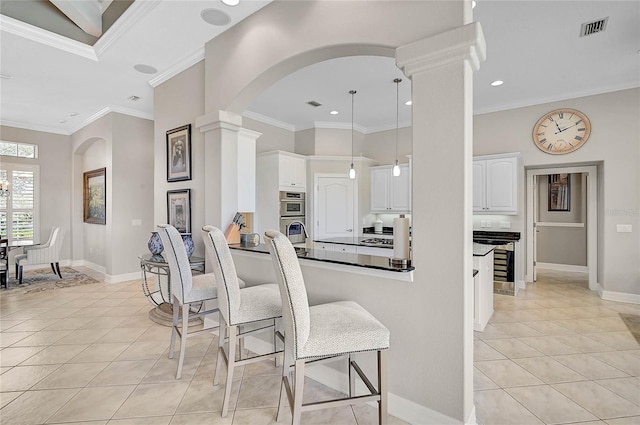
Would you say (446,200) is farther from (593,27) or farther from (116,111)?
(116,111)

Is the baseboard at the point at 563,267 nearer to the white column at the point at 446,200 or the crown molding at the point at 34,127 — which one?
the white column at the point at 446,200

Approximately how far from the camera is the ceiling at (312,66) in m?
2.87

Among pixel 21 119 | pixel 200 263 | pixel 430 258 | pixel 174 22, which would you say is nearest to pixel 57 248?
pixel 21 119

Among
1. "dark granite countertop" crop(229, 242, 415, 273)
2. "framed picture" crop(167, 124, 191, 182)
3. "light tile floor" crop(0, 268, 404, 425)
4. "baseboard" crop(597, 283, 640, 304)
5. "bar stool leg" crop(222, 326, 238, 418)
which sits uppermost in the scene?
"framed picture" crop(167, 124, 191, 182)

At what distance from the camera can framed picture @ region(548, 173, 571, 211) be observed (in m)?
6.55

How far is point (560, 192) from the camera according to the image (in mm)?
6633

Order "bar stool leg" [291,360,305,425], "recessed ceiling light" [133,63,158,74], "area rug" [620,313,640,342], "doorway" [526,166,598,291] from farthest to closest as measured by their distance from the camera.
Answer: "doorway" [526,166,598,291] < "recessed ceiling light" [133,63,158,74] < "area rug" [620,313,640,342] < "bar stool leg" [291,360,305,425]

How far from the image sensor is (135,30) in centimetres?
312

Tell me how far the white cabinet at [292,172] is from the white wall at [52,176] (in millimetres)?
5235

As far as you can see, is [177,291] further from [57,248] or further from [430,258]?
[57,248]

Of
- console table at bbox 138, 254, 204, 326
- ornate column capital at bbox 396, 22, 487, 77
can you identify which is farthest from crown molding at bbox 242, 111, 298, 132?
ornate column capital at bbox 396, 22, 487, 77

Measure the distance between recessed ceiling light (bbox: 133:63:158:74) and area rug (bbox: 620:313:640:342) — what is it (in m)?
6.16

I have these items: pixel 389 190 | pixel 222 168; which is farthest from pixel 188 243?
pixel 389 190

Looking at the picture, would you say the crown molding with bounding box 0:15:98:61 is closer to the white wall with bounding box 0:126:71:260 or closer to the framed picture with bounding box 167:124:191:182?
the framed picture with bounding box 167:124:191:182
